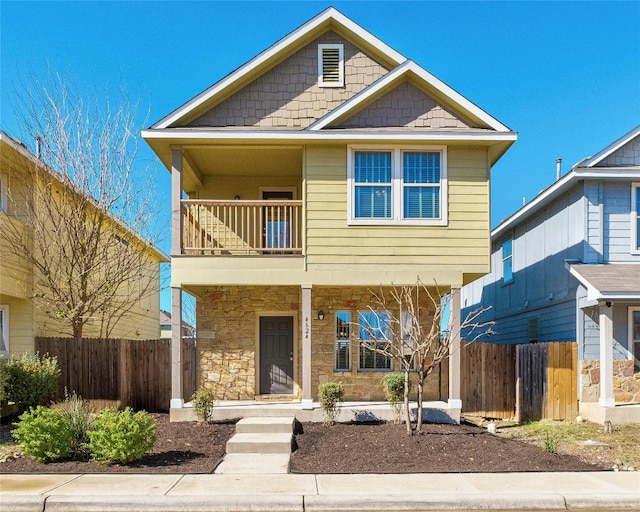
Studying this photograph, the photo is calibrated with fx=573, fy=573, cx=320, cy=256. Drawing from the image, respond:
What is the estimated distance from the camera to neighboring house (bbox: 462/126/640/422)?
38.1ft

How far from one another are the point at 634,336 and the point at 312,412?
7173mm

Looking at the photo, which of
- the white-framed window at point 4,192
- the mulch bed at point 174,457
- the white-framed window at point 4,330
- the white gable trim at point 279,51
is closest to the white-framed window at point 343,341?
the mulch bed at point 174,457

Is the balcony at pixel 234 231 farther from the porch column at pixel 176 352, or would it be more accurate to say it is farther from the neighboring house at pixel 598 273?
the neighboring house at pixel 598 273

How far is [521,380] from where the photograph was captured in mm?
12539

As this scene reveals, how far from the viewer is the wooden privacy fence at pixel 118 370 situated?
1241 cm

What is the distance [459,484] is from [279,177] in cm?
838

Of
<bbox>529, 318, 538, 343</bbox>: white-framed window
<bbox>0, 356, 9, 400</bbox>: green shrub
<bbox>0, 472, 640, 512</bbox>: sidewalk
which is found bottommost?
<bbox>0, 472, 640, 512</bbox>: sidewalk

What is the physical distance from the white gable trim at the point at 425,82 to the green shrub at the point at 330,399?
16.3 ft

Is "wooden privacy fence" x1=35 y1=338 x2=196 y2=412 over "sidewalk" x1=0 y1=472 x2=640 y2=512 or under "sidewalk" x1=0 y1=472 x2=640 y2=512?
over

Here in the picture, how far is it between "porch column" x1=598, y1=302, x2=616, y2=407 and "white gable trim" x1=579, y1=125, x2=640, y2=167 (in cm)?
325

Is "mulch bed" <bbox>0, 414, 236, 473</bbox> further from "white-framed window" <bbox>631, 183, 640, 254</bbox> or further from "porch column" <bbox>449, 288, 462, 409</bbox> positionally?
"white-framed window" <bbox>631, 183, 640, 254</bbox>

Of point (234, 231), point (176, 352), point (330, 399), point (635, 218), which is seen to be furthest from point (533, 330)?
point (176, 352)

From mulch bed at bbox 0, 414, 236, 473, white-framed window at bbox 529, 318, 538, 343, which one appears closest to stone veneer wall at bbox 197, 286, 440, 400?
mulch bed at bbox 0, 414, 236, 473

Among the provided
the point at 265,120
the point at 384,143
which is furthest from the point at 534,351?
the point at 265,120
